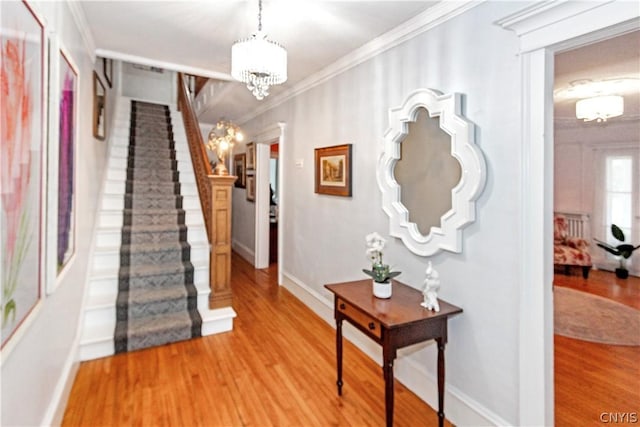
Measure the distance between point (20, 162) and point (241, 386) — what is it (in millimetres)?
1965

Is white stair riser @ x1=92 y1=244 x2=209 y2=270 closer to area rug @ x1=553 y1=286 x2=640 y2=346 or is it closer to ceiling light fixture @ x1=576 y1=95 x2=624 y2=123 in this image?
area rug @ x1=553 y1=286 x2=640 y2=346

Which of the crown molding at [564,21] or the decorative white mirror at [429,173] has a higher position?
the crown molding at [564,21]

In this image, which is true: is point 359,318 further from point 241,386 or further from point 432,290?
point 241,386

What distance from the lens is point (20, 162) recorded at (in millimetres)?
1211

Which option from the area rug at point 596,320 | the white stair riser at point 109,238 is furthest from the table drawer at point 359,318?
the area rug at point 596,320

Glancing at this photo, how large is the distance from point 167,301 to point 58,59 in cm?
232

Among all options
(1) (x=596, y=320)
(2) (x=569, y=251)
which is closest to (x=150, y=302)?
(1) (x=596, y=320)

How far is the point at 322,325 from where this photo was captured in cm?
350

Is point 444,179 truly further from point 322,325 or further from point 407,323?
point 322,325

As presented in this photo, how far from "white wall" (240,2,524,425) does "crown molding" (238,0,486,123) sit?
49 millimetres

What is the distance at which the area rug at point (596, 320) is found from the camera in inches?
124

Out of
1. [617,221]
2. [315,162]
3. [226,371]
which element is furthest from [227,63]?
[617,221]

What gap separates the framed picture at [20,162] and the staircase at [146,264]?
1.75m

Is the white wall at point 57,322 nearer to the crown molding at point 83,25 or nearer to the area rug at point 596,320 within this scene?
the crown molding at point 83,25
